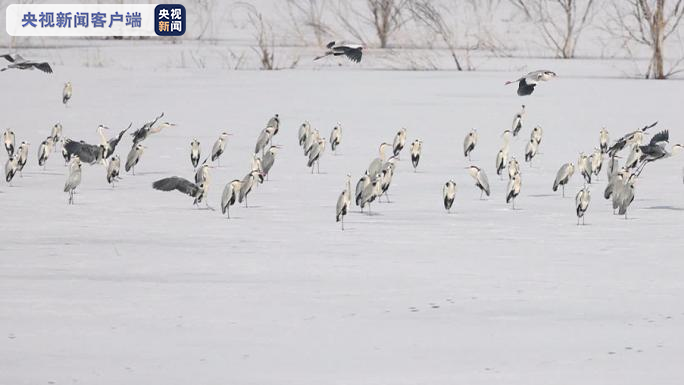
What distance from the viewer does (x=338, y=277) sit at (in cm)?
856

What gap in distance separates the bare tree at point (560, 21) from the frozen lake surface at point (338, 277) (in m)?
12.9

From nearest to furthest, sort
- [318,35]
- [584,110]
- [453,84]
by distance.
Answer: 1. [584,110]
2. [453,84]
3. [318,35]

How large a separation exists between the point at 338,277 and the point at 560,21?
2705 centimetres

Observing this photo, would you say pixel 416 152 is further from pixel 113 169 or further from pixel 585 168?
pixel 113 169

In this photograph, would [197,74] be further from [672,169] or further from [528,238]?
[528,238]

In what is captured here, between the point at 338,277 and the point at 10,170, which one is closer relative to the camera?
the point at 338,277

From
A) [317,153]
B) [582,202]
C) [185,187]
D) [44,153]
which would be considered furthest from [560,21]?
[582,202]

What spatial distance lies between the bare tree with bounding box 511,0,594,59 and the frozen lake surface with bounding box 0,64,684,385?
42.5 feet

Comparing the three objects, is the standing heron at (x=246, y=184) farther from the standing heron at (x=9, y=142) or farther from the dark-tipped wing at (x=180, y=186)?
the standing heron at (x=9, y=142)

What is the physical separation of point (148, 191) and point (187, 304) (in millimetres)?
5222

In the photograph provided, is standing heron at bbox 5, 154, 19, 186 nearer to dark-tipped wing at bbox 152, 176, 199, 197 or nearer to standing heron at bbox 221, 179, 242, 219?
dark-tipped wing at bbox 152, 176, 199, 197

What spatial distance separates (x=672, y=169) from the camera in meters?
14.7

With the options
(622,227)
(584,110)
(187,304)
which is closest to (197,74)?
(584,110)

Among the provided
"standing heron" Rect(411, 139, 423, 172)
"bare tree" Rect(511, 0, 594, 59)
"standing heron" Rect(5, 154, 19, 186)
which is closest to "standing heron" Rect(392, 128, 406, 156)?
"standing heron" Rect(411, 139, 423, 172)
